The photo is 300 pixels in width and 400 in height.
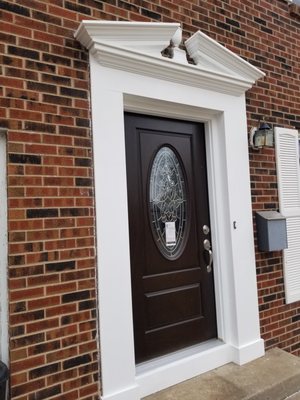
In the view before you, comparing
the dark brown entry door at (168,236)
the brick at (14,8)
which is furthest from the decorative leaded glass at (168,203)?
the brick at (14,8)

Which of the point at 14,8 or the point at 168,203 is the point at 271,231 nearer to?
the point at 168,203

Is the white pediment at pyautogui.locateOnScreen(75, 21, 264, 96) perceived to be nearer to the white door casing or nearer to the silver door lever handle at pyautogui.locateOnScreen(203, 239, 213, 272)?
the white door casing

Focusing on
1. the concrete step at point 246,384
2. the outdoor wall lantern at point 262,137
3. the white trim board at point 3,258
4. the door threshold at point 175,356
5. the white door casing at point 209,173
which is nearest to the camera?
the white trim board at point 3,258

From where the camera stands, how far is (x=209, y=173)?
331 cm

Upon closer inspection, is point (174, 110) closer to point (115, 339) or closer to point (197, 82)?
point (197, 82)

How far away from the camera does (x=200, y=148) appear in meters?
3.31

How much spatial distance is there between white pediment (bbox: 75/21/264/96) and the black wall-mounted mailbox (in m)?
1.22

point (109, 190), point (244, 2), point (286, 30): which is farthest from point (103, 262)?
point (286, 30)

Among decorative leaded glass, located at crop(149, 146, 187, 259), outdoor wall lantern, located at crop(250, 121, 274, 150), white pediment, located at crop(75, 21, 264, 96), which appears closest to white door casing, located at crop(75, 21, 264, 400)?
white pediment, located at crop(75, 21, 264, 96)

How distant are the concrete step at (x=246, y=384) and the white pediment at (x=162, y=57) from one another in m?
2.46

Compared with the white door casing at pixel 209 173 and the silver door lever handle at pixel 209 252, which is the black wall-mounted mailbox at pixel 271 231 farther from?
the silver door lever handle at pixel 209 252

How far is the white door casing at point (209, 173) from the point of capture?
2471 mm

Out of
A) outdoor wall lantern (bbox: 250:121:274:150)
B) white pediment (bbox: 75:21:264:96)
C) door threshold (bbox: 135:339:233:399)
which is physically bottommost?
door threshold (bbox: 135:339:233:399)

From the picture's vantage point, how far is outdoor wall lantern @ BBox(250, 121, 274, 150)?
3.36 meters
